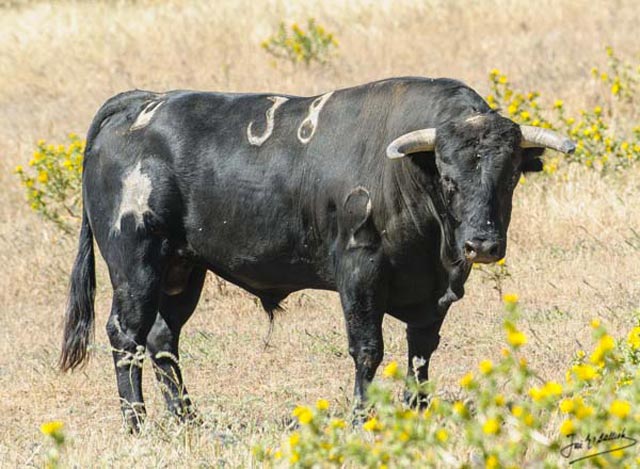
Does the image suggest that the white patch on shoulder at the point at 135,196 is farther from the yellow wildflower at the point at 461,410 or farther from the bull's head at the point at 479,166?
the yellow wildflower at the point at 461,410

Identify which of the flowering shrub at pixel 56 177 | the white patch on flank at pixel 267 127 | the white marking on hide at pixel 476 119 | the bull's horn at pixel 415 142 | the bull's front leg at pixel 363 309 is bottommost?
the flowering shrub at pixel 56 177

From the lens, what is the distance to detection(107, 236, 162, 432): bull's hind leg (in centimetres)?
699

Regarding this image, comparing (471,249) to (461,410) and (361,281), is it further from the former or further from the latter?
(461,410)

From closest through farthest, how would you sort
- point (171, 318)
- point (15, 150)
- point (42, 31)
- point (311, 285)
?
1. point (311, 285)
2. point (171, 318)
3. point (15, 150)
4. point (42, 31)

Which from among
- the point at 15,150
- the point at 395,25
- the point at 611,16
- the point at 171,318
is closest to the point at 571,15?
the point at 611,16

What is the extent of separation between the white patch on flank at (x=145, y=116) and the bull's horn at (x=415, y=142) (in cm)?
186

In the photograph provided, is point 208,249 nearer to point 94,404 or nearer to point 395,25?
point 94,404

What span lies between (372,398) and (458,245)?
8.44 feet

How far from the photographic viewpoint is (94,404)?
7543mm

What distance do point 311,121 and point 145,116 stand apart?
1.14m

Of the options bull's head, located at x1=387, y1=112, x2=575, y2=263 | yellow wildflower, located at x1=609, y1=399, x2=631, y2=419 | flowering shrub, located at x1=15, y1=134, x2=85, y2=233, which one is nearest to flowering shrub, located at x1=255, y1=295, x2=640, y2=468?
yellow wildflower, located at x1=609, y1=399, x2=631, y2=419

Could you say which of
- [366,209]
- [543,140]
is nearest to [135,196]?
[366,209]

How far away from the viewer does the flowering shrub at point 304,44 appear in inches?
707

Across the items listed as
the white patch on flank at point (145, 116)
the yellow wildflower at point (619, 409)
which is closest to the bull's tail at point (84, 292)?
the white patch on flank at point (145, 116)
